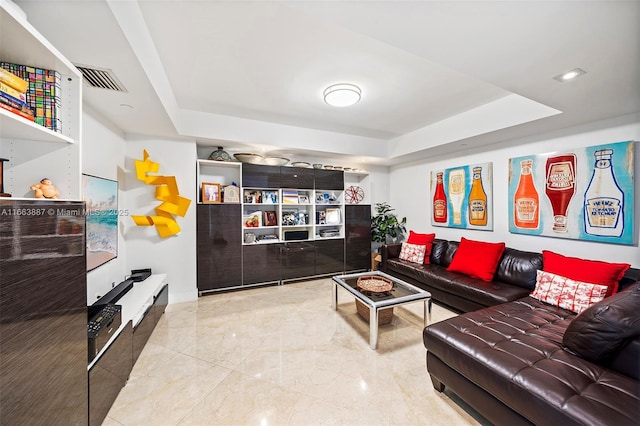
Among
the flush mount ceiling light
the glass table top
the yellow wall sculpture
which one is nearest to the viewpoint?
the glass table top

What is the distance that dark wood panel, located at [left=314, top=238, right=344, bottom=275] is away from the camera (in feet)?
14.1

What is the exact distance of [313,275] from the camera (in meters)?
4.22

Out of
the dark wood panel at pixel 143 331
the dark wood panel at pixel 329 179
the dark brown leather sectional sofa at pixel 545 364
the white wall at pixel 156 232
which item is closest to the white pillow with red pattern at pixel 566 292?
the dark brown leather sectional sofa at pixel 545 364

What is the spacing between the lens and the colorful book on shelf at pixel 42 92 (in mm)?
1085

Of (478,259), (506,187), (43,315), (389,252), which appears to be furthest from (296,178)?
(43,315)

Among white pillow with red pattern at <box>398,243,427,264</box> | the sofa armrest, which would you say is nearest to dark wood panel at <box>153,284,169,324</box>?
the sofa armrest

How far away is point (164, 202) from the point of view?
10.2 ft

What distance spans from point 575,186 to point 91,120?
16.0 feet

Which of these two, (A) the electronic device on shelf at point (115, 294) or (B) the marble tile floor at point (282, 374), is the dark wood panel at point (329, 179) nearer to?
(B) the marble tile floor at point (282, 374)

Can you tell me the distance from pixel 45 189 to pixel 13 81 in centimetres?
45

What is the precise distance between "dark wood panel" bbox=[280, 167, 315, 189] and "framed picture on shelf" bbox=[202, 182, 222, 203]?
969mm

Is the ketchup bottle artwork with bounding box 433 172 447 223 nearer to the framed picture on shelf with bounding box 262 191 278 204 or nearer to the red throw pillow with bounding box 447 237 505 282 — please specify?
the red throw pillow with bounding box 447 237 505 282

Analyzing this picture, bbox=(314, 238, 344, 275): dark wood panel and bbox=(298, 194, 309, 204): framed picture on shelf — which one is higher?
bbox=(298, 194, 309, 204): framed picture on shelf

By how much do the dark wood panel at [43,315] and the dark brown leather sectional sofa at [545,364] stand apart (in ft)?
6.73
